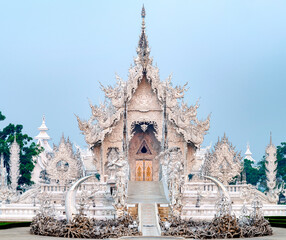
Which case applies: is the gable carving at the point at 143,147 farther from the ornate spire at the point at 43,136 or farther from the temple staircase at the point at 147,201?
the ornate spire at the point at 43,136

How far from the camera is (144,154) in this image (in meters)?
35.4

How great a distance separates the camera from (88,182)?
31469 mm

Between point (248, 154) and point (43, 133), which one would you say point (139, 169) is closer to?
point (43, 133)

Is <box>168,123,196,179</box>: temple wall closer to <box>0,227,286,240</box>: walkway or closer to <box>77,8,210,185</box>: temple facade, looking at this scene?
<box>77,8,210,185</box>: temple facade

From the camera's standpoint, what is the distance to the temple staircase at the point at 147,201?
2195 centimetres

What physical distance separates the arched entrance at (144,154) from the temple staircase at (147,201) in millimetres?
3564

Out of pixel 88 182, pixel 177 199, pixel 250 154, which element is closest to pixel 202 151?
pixel 88 182

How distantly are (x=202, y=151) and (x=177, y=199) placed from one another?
20.1 meters

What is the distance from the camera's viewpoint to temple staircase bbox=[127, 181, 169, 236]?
2195 cm

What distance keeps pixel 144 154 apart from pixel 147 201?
841 cm

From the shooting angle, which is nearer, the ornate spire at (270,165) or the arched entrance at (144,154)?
the arched entrance at (144,154)

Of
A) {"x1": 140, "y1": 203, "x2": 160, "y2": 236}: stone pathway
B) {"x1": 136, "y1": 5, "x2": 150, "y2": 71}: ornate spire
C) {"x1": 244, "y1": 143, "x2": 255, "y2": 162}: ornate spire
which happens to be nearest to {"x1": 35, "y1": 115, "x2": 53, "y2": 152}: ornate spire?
{"x1": 244, "y1": 143, "x2": 255, "y2": 162}: ornate spire

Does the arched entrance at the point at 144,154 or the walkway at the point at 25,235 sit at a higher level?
the arched entrance at the point at 144,154

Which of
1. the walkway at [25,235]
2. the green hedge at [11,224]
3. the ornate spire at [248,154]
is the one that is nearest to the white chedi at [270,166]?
Answer: the walkway at [25,235]
